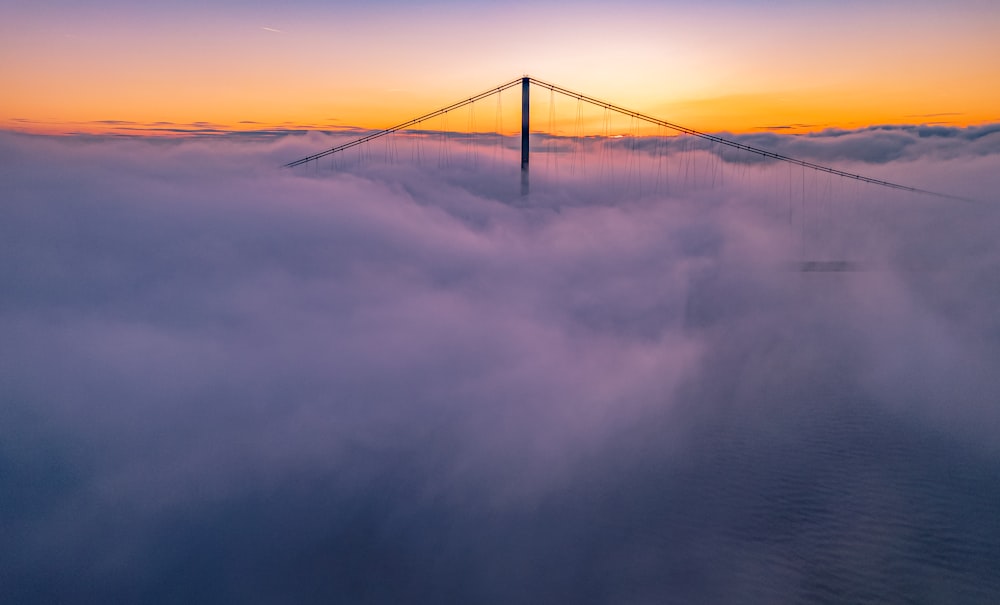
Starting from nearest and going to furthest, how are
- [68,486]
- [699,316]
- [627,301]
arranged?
[68,486] < [699,316] < [627,301]

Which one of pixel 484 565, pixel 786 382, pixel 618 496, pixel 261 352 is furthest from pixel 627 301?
pixel 484 565

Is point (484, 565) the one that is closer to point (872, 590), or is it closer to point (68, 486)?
point (872, 590)

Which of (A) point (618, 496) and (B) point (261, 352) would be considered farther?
(B) point (261, 352)

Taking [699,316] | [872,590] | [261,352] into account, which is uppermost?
[872,590]

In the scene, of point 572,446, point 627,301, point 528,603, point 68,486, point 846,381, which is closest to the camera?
point 528,603

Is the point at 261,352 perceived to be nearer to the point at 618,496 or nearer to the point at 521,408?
the point at 521,408

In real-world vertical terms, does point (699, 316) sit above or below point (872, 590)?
below
